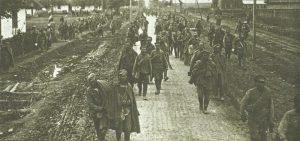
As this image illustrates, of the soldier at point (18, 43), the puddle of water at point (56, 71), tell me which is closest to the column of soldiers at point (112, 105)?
the puddle of water at point (56, 71)

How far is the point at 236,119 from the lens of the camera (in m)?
13.1

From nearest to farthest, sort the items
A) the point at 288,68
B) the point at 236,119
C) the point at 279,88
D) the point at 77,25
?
the point at 236,119, the point at 279,88, the point at 288,68, the point at 77,25

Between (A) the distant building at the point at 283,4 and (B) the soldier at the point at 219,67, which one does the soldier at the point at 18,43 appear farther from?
(A) the distant building at the point at 283,4

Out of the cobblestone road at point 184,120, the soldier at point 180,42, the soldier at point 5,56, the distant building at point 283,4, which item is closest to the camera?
the cobblestone road at point 184,120

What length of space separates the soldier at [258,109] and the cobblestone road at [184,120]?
1.71 m

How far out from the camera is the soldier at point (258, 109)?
902cm

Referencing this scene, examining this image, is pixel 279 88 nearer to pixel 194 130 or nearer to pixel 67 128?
pixel 194 130

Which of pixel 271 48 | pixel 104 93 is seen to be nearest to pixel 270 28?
pixel 271 48

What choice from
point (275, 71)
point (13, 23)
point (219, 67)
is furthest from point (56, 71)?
point (13, 23)

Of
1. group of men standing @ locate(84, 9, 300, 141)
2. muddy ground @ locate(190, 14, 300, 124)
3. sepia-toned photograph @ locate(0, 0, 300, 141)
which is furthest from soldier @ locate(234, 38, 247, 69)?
muddy ground @ locate(190, 14, 300, 124)

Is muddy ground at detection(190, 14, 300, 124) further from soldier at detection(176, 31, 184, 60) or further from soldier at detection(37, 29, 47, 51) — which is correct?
soldier at detection(37, 29, 47, 51)

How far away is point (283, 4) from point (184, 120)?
135 feet

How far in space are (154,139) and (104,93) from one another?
1.96 meters

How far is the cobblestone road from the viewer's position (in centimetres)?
1118
